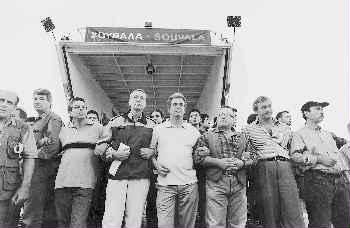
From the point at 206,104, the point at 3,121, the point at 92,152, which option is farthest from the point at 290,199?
the point at 206,104

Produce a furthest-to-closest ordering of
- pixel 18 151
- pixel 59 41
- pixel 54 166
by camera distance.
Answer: pixel 59 41 → pixel 54 166 → pixel 18 151

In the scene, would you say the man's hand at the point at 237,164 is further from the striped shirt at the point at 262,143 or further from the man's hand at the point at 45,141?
the man's hand at the point at 45,141

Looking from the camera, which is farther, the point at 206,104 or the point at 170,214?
the point at 206,104

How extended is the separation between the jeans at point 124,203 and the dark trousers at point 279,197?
3.54 feet

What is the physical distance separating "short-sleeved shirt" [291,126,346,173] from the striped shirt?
0.41 feet

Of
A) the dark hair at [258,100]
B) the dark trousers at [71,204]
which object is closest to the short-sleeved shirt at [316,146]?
the dark hair at [258,100]

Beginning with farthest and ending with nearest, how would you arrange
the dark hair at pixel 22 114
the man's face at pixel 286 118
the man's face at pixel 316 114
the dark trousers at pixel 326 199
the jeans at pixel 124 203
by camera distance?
the man's face at pixel 286 118 < the dark hair at pixel 22 114 < the man's face at pixel 316 114 < the dark trousers at pixel 326 199 < the jeans at pixel 124 203

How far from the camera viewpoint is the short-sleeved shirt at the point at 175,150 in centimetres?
286

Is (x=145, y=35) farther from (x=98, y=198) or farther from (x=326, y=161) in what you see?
(x=326, y=161)

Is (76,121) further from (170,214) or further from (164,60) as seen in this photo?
(164,60)

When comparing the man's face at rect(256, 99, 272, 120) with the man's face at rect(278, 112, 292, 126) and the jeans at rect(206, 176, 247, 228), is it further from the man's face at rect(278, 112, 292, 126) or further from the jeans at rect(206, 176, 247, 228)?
the man's face at rect(278, 112, 292, 126)

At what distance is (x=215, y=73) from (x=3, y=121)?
640 cm

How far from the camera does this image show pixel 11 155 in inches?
111

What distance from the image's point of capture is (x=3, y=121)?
2.90 m
